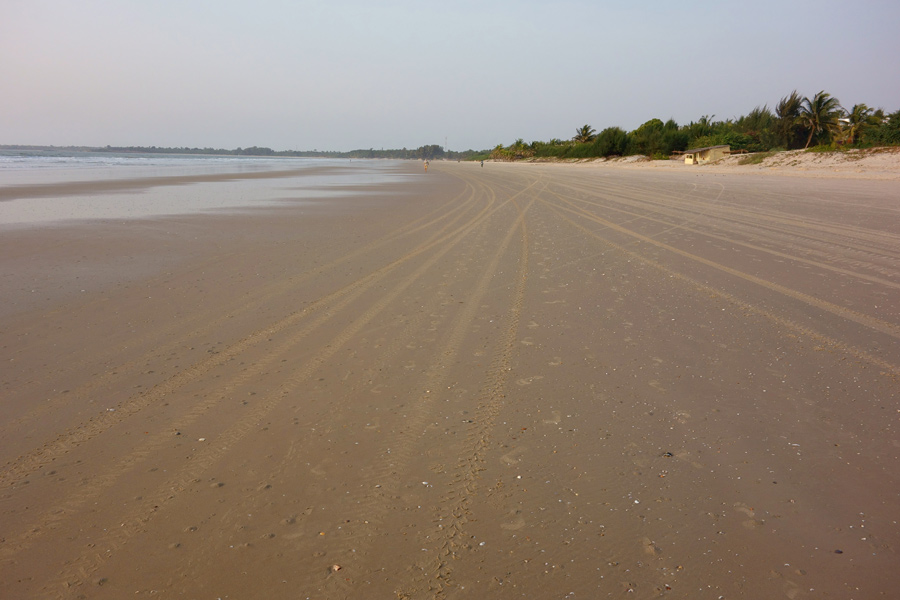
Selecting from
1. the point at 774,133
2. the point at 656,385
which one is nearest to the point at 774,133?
the point at 774,133

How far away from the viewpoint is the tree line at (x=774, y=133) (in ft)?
119

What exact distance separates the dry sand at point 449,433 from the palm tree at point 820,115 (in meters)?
46.2

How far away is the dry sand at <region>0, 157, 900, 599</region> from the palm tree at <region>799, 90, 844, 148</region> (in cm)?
4622

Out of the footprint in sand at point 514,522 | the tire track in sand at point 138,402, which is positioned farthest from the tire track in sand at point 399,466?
the tire track in sand at point 138,402

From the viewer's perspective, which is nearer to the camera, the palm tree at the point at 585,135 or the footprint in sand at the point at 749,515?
the footprint in sand at the point at 749,515

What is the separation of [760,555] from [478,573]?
1.28m

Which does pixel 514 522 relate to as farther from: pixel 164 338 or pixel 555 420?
pixel 164 338

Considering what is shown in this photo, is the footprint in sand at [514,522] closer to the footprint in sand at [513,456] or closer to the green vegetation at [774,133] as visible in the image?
the footprint in sand at [513,456]

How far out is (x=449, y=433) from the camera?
3.48 m

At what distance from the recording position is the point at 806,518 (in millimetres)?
2691

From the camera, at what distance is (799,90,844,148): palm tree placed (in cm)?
4427

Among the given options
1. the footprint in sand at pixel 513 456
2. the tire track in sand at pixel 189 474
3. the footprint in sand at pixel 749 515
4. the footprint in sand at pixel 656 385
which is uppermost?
the tire track in sand at pixel 189 474

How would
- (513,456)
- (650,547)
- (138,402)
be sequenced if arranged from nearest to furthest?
(650,547)
(513,456)
(138,402)

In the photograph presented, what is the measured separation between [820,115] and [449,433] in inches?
2118
